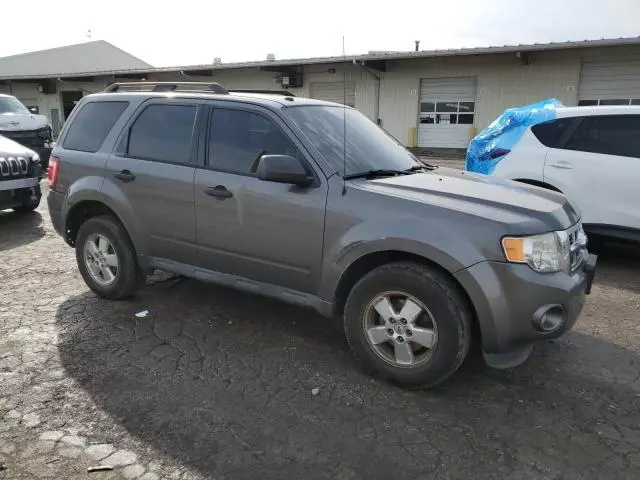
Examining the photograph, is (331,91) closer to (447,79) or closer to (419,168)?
(447,79)

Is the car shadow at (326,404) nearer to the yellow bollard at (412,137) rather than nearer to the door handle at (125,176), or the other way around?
the door handle at (125,176)

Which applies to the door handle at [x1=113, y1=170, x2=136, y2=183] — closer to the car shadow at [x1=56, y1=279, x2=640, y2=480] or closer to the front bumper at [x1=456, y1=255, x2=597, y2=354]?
the car shadow at [x1=56, y1=279, x2=640, y2=480]

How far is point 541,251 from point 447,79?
55.2 feet

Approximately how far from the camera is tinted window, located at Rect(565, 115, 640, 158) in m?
5.85

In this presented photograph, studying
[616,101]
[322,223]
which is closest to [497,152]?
[322,223]

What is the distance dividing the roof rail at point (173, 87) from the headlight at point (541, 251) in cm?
256

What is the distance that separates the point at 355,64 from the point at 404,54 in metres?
2.11

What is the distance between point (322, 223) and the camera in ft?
11.4

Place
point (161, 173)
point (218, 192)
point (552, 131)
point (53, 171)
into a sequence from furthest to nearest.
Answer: point (552, 131) → point (53, 171) → point (161, 173) → point (218, 192)

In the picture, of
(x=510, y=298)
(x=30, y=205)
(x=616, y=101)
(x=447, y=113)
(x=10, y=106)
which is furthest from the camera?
(x=447, y=113)

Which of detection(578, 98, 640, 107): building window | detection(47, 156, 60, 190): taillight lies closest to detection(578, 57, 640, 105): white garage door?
detection(578, 98, 640, 107): building window

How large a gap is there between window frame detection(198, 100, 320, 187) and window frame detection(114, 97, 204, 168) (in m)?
0.06

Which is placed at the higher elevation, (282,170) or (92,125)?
(92,125)

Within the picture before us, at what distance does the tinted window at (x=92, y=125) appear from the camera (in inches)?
185
